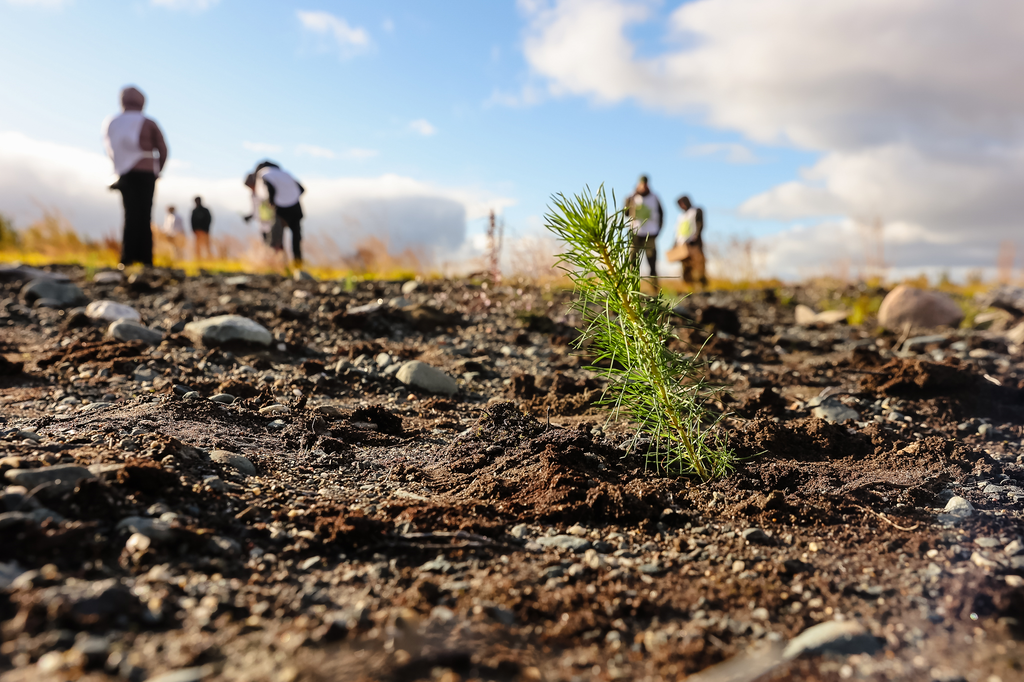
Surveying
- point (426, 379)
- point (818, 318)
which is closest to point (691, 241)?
point (818, 318)

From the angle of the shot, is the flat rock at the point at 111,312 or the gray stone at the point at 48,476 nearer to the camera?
the gray stone at the point at 48,476

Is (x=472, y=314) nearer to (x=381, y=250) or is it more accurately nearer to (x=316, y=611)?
(x=381, y=250)

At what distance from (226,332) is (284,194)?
7.66 m

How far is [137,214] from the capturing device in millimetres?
9766

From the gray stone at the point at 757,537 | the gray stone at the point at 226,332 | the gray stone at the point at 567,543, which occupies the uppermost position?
the gray stone at the point at 226,332

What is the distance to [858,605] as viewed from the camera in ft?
6.31

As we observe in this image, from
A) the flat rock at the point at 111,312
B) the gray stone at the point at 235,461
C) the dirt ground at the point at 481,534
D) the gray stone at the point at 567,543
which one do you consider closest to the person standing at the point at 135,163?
the flat rock at the point at 111,312

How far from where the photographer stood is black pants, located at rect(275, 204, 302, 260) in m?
12.5

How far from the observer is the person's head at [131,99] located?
9.52m

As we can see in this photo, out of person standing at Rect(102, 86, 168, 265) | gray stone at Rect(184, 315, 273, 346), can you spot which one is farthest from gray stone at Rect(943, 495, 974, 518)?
person standing at Rect(102, 86, 168, 265)

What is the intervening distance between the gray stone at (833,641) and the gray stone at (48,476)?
7.58 ft

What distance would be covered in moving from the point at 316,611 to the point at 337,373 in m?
3.42

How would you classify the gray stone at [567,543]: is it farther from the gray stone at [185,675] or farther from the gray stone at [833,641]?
the gray stone at [185,675]

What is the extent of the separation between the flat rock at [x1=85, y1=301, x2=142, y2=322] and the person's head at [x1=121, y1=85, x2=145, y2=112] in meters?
4.57
